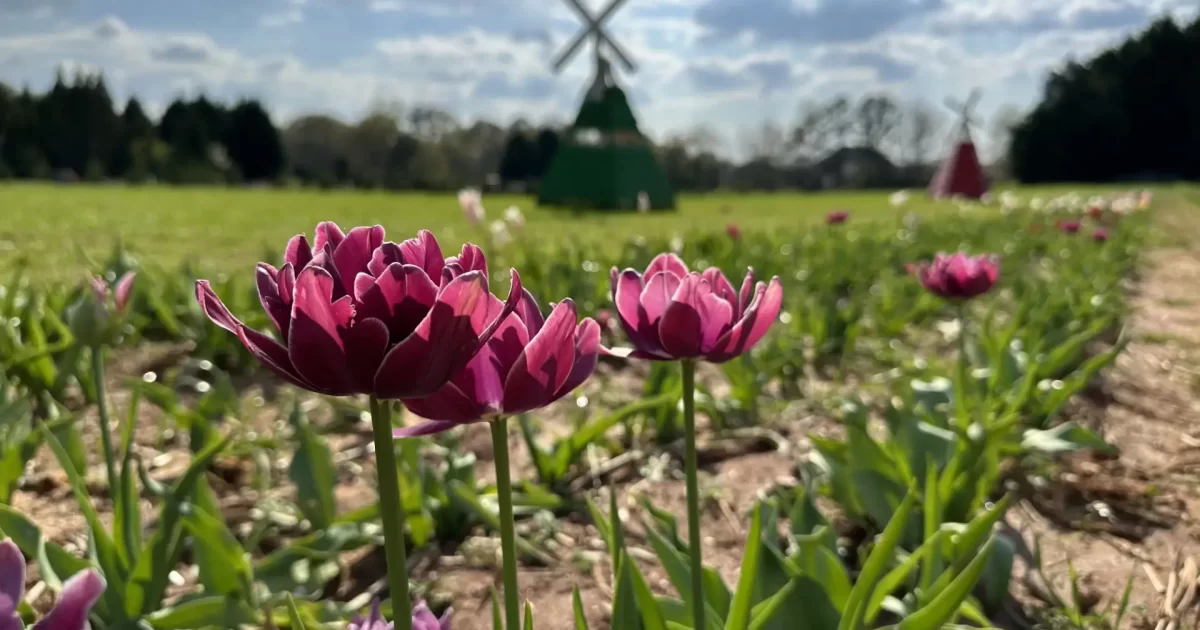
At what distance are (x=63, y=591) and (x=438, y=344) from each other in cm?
25

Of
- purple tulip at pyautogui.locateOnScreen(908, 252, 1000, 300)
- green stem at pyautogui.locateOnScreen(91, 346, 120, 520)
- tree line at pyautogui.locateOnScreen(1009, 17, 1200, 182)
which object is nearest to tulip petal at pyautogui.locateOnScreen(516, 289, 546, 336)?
green stem at pyautogui.locateOnScreen(91, 346, 120, 520)

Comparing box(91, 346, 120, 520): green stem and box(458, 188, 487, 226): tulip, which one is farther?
box(458, 188, 487, 226): tulip

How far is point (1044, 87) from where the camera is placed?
42.2 meters

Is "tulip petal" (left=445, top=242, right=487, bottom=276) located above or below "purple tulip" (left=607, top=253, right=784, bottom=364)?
above

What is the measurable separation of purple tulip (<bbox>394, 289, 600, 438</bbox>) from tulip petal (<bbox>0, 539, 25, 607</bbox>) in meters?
0.27

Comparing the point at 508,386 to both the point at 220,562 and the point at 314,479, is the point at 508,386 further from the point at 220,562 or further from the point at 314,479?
the point at 314,479

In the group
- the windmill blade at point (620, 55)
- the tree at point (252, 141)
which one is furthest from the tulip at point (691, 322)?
the tree at point (252, 141)

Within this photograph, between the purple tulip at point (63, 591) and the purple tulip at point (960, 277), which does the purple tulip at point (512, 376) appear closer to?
the purple tulip at point (63, 591)

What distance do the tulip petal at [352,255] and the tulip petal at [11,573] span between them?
0.86 feet

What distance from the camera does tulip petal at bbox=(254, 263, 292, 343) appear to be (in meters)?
0.63

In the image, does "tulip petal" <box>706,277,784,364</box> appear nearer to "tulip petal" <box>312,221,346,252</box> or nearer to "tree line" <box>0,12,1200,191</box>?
"tulip petal" <box>312,221,346,252</box>

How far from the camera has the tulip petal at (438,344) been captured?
574 millimetres

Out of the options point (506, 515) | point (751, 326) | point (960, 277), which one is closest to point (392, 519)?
point (506, 515)

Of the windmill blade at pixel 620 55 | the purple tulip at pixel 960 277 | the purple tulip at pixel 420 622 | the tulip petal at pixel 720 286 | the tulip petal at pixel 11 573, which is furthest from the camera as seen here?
→ the windmill blade at pixel 620 55
